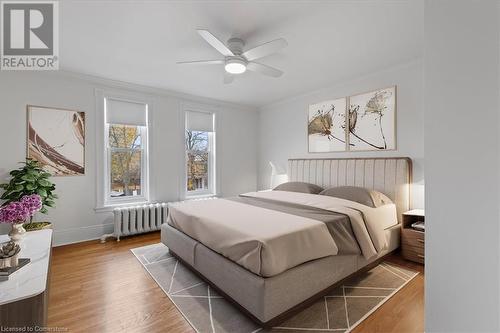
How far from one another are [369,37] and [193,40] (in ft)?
6.28

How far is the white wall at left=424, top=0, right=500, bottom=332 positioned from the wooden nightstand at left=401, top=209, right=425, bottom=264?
243 centimetres

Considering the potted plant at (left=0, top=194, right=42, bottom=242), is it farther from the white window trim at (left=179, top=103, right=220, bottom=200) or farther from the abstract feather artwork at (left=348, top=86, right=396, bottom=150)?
the abstract feather artwork at (left=348, top=86, right=396, bottom=150)

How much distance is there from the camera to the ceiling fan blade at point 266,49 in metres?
2.08

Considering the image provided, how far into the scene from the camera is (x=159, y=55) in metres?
2.91

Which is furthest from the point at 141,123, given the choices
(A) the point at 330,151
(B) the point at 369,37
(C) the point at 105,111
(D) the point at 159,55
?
(B) the point at 369,37

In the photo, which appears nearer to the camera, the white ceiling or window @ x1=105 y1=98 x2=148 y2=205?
the white ceiling

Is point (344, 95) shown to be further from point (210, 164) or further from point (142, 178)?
point (142, 178)

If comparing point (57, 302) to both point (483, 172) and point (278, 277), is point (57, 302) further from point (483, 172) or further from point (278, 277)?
point (483, 172)

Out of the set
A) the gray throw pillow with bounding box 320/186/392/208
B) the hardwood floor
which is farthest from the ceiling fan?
the hardwood floor

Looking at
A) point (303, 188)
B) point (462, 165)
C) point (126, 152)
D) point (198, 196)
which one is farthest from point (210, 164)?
point (462, 165)

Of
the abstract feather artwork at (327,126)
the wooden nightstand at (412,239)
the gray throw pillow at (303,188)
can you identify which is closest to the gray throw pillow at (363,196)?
the wooden nightstand at (412,239)

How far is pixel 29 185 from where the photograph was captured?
114 inches

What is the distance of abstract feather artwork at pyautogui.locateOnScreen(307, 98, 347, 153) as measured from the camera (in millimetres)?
3957

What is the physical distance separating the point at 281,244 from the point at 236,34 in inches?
83.0
